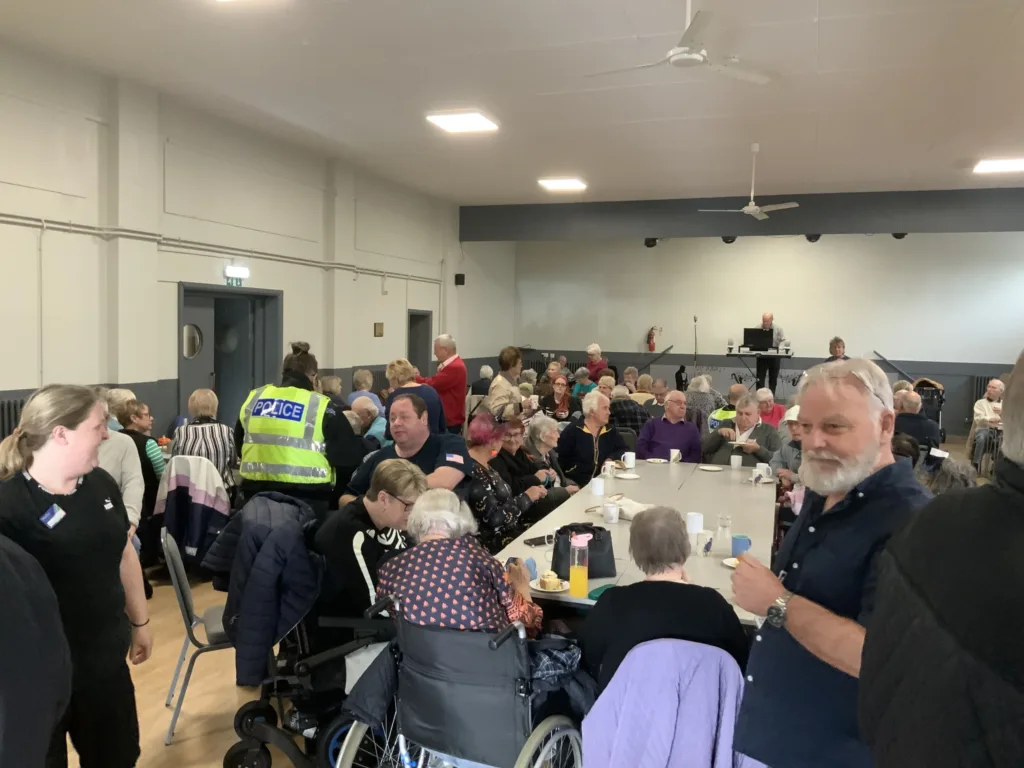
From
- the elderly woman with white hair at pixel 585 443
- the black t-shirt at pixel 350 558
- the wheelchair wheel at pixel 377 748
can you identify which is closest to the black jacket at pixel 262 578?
the black t-shirt at pixel 350 558

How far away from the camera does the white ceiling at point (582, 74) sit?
4383 millimetres

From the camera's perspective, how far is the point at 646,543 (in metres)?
2.21

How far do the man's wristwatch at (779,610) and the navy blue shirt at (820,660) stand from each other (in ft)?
0.19

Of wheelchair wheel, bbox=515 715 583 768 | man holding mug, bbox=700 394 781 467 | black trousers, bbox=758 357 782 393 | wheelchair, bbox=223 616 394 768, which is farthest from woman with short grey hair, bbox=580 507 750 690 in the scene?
black trousers, bbox=758 357 782 393

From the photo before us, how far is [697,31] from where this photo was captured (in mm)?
3574

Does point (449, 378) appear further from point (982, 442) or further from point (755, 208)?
point (982, 442)

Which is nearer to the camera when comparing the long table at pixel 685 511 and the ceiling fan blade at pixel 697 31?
the long table at pixel 685 511

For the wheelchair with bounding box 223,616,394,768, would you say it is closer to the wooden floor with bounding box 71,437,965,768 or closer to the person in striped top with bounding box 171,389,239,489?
the wooden floor with bounding box 71,437,965,768

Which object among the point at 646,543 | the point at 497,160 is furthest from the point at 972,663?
the point at 497,160

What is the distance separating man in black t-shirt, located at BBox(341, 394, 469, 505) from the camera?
11.7ft

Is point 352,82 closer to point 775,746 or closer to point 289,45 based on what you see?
point 289,45

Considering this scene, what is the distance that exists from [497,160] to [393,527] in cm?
645

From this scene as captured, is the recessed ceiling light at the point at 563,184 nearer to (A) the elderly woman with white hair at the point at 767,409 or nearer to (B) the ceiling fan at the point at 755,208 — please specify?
(B) the ceiling fan at the point at 755,208

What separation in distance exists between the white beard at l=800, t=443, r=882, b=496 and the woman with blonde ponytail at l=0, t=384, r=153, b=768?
1926 millimetres
